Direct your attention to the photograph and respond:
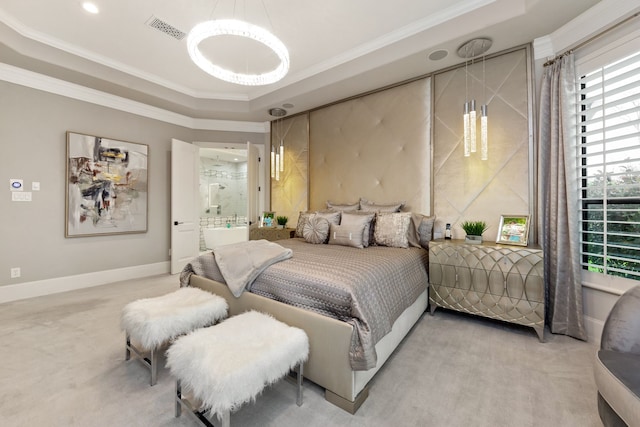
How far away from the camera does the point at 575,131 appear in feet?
7.86

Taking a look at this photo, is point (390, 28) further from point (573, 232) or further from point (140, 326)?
point (140, 326)

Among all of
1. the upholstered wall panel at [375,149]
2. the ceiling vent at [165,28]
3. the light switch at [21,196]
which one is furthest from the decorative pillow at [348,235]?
the light switch at [21,196]

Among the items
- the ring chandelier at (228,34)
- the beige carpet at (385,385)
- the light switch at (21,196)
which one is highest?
the ring chandelier at (228,34)

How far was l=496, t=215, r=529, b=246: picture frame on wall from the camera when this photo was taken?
2.55 m

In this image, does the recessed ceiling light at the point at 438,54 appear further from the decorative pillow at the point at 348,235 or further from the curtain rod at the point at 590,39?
the decorative pillow at the point at 348,235

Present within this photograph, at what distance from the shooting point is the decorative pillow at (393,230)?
9.70 ft

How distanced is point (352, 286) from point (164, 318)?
4.11 ft

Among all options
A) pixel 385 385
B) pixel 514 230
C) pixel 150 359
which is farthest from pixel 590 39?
pixel 150 359

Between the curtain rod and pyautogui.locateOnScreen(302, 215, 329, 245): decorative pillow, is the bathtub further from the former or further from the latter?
the curtain rod

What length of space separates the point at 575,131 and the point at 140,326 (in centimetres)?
383

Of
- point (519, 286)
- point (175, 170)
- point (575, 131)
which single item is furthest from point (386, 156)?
point (175, 170)

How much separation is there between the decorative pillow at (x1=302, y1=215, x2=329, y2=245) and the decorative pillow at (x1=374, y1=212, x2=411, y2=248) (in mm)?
621

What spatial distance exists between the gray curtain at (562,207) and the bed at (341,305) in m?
1.29

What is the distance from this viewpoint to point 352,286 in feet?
5.31
